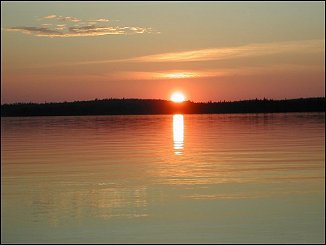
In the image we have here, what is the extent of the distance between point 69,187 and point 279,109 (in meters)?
182

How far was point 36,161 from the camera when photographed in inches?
1121

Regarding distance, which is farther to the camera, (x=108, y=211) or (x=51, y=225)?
(x=108, y=211)

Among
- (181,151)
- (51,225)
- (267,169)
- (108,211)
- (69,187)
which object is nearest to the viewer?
(51,225)

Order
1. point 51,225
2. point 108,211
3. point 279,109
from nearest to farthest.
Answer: point 51,225, point 108,211, point 279,109

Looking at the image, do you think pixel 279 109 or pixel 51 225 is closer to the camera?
pixel 51 225

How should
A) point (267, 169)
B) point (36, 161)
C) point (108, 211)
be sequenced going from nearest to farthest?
1. point (108, 211)
2. point (267, 169)
3. point (36, 161)

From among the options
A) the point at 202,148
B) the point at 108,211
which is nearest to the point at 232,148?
the point at 202,148

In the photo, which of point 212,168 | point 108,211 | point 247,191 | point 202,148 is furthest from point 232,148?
point 108,211

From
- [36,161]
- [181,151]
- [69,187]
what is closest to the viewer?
[69,187]

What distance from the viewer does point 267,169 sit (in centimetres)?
2384

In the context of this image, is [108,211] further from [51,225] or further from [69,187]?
[69,187]

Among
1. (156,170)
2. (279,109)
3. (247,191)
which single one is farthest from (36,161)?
(279,109)

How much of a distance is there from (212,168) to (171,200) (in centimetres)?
775

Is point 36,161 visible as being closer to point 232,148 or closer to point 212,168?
point 212,168
